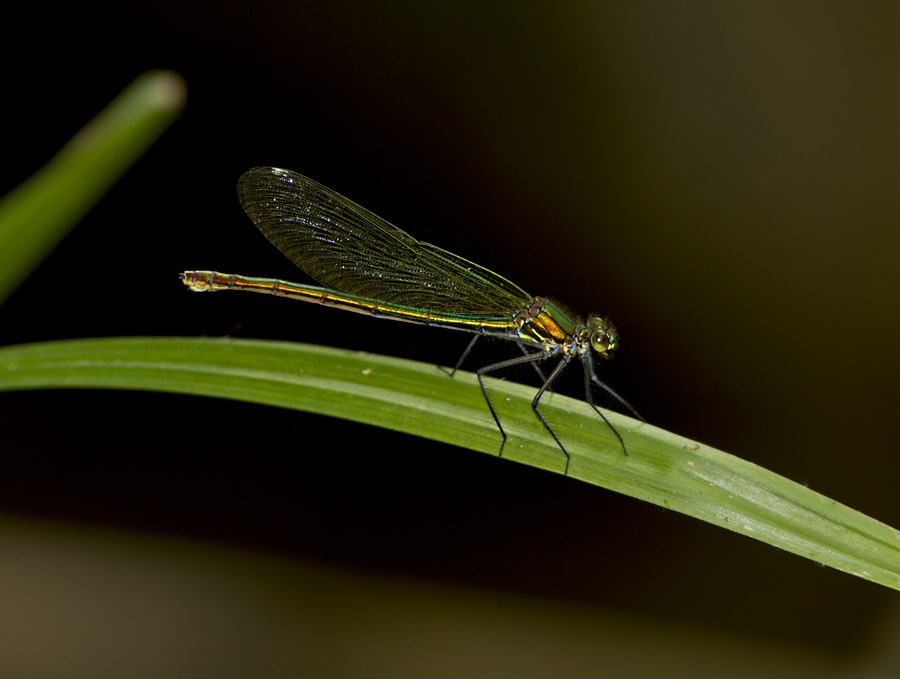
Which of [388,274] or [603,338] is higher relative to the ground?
[603,338]

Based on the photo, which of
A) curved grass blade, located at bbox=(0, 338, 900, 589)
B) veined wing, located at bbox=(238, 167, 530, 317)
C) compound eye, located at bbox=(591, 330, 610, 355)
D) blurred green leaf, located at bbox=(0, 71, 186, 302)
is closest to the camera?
blurred green leaf, located at bbox=(0, 71, 186, 302)

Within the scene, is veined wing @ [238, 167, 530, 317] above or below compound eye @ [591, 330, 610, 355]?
below

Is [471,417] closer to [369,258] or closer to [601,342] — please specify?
[601,342]

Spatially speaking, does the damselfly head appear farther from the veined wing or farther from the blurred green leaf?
the blurred green leaf

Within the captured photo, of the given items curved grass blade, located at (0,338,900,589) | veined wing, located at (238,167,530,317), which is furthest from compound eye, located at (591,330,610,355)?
curved grass blade, located at (0,338,900,589)

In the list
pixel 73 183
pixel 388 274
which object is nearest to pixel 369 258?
pixel 388 274

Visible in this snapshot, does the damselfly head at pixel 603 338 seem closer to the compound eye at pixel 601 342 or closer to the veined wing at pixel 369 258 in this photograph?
the compound eye at pixel 601 342

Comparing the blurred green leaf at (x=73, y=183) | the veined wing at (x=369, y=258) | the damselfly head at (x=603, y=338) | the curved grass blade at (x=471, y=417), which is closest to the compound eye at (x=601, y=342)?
the damselfly head at (x=603, y=338)
